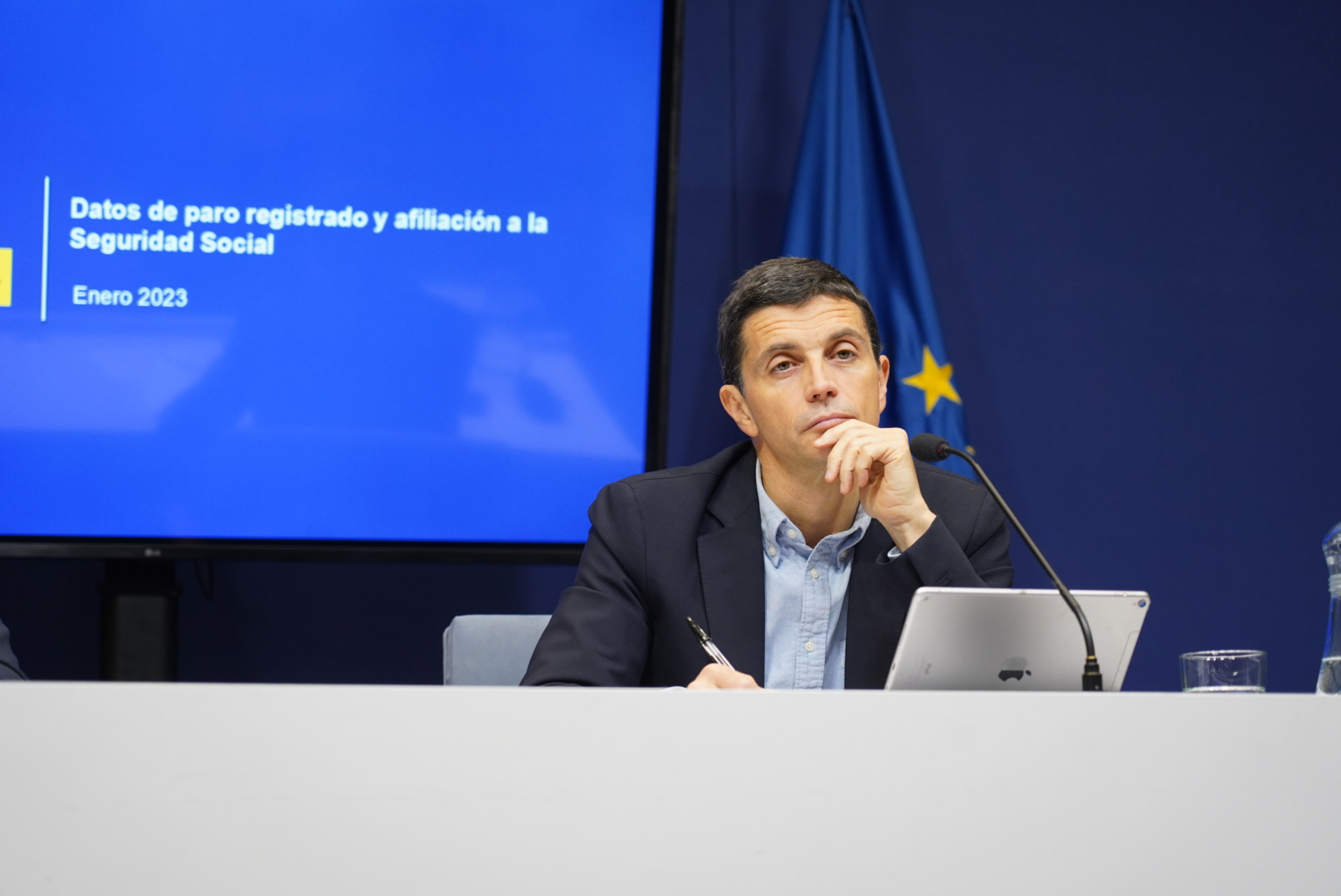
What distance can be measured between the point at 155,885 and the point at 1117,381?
8.90 feet

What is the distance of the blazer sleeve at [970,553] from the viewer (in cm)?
167

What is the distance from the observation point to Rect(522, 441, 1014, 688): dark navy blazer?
1686mm

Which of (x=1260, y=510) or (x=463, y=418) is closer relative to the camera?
(x=463, y=418)

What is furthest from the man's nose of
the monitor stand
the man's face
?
the monitor stand

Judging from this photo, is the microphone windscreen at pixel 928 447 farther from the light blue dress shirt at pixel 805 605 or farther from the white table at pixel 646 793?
the white table at pixel 646 793

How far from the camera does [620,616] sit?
5.76 ft

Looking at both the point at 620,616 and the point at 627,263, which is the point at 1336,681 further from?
the point at 627,263

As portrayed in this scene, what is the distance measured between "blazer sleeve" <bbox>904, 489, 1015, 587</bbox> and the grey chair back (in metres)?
0.61

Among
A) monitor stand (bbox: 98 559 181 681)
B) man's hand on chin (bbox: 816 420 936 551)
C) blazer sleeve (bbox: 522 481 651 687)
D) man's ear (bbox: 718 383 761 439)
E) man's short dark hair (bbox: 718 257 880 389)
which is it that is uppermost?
man's short dark hair (bbox: 718 257 880 389)

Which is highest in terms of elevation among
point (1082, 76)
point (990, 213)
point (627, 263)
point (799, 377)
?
point (1082, 76)

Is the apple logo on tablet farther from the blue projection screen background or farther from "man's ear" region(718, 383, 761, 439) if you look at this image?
the blue projection screen background

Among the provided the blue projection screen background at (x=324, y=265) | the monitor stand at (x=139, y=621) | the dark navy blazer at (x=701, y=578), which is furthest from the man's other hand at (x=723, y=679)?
the monitor stand at (x=139, y=621)

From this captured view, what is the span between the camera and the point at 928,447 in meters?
1.52

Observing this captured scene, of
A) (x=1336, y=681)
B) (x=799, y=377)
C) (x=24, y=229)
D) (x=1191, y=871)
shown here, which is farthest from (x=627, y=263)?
(x=1191, y=871)
